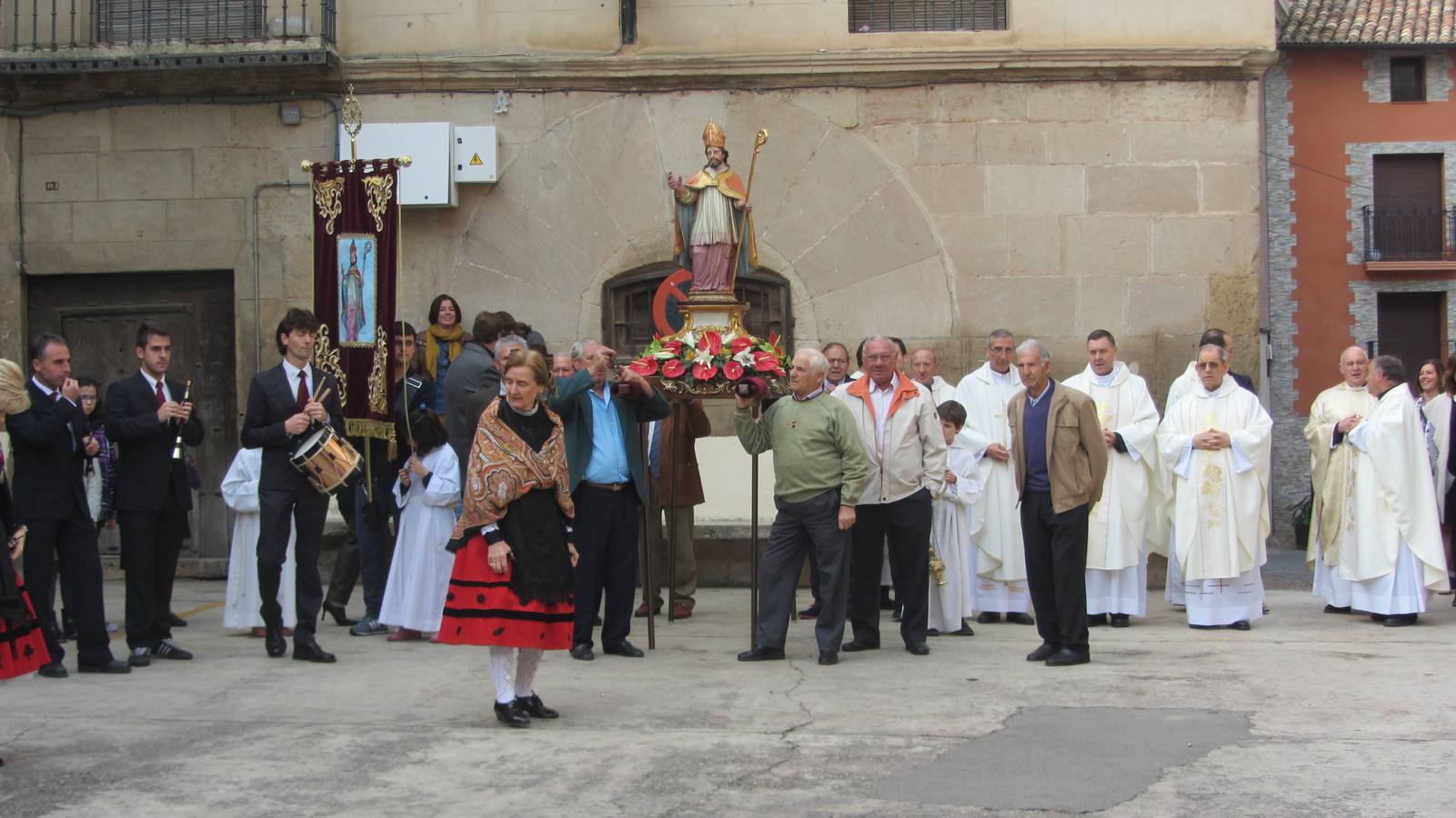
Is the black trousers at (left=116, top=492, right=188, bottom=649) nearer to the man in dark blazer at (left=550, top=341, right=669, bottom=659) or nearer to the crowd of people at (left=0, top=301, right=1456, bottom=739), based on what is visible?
the crowd of people at (left=0, top=301, right=1456, bottom=739)

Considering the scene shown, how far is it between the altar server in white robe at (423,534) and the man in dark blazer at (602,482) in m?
1.00

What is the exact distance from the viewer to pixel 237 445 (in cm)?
1352

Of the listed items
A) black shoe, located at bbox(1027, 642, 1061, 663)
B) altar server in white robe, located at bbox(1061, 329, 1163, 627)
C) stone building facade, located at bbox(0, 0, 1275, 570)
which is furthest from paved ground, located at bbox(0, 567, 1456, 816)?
stone building facade, located at bbox(0, 0, 1275, 570)

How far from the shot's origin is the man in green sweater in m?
8.66

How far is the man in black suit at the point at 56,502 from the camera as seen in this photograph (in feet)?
26.1

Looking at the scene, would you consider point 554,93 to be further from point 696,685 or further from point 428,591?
point 696,685

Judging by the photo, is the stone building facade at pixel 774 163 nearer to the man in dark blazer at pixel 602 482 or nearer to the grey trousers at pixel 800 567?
the man in dark blazer at pixel 602 482

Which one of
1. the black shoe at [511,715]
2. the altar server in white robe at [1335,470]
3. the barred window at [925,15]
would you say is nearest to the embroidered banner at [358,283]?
the black shoe at [511,715]

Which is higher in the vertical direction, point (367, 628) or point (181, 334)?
point (181, 334)

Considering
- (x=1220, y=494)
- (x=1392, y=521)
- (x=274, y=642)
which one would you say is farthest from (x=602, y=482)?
(x=1392, y=521)

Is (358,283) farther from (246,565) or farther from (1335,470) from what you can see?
(1335,470)

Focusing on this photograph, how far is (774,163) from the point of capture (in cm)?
1309

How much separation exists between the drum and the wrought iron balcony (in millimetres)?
5148

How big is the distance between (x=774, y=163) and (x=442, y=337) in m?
3.21
